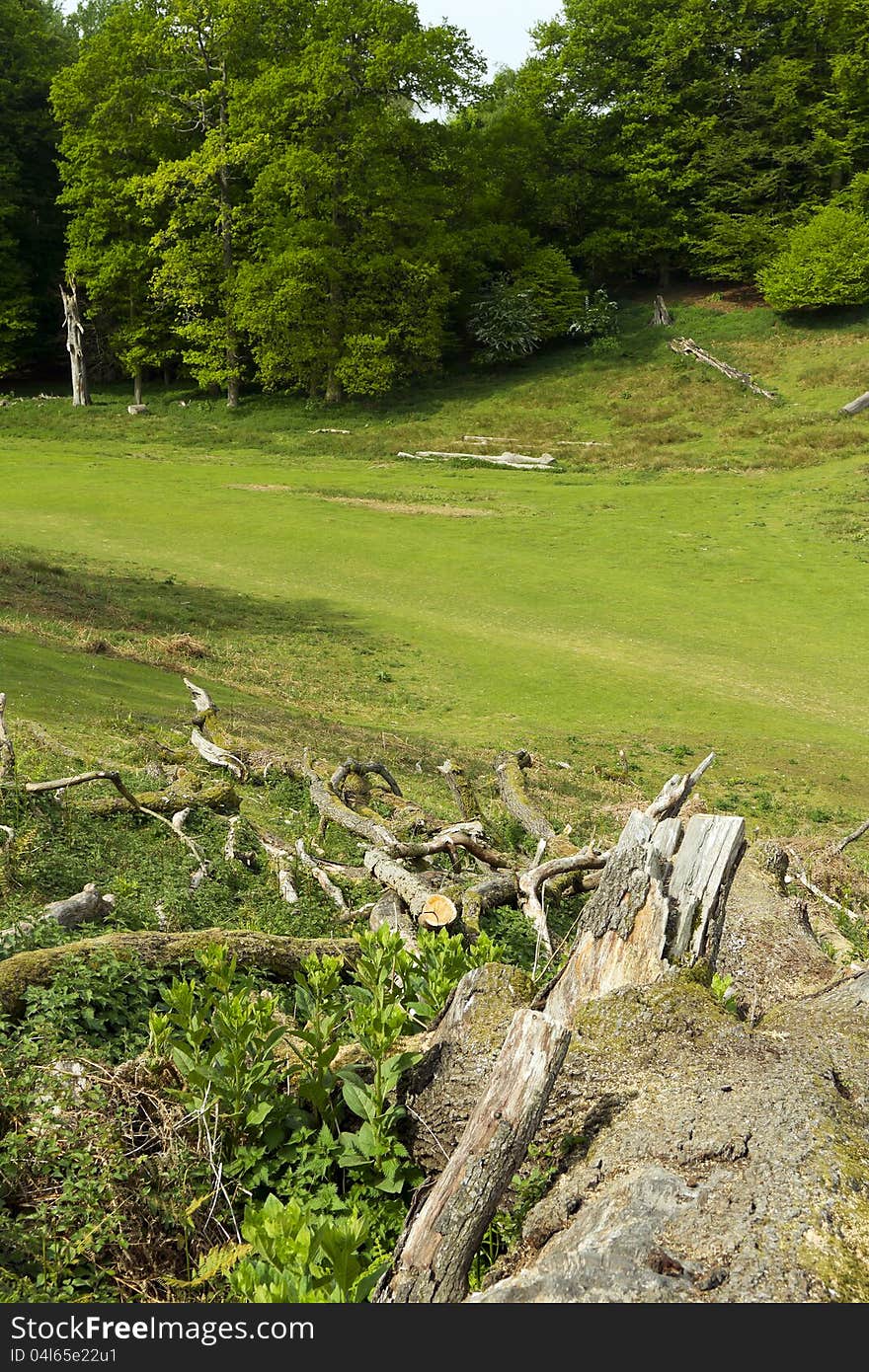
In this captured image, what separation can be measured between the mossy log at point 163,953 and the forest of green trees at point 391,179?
47579 mm

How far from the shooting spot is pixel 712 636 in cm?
2345

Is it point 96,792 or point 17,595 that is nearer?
point 96,792

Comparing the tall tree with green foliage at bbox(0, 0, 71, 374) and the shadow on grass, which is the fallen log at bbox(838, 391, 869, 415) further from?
the tall tree with green foliage at bbox(0, 0, 71, 374)

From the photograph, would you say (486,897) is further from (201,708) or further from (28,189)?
(28,189)

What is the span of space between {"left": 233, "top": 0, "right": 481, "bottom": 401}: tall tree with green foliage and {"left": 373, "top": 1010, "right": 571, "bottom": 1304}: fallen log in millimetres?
49678

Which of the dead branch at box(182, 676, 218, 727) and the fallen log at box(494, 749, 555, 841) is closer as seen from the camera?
the fallen log at box(494, 749, 555, 841)

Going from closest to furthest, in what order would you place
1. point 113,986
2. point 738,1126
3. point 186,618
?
1. point 738,1126
2. point 113,986
3. point 186,618

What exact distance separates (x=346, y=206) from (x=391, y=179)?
2.59 meters

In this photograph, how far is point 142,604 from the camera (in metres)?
22.4

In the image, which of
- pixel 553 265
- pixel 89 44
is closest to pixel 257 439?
pixel 553 265

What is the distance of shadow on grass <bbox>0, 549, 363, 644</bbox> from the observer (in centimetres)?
2033

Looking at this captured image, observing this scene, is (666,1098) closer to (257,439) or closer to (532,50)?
(257,439)

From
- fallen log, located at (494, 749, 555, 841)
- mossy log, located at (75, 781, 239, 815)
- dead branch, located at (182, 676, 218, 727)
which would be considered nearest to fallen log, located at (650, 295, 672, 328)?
fallen log, located at (494, 749, 555, 841)
